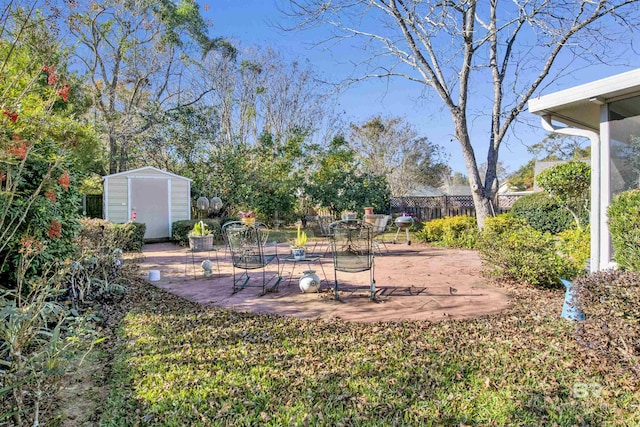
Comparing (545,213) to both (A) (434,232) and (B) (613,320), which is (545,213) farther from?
(B) (613,320)

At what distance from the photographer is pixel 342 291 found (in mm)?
5129

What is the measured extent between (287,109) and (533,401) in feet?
62.3

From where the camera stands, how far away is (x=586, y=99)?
3.87m

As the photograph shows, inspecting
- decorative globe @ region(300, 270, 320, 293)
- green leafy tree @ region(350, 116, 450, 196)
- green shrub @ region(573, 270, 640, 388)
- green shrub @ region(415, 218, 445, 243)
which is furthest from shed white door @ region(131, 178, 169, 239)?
green leafy tree @ region(350, 116, 450, 196)

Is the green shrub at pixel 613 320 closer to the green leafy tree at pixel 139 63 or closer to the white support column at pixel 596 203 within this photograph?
the white support column at pixel 596 203

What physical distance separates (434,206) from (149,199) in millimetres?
11363

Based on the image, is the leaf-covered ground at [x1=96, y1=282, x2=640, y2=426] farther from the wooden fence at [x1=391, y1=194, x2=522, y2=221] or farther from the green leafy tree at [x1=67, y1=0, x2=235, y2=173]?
the green leafy tree at [x1=67, y1=0, x2=235, y2=173]

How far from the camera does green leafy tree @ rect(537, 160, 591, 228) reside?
8422mm

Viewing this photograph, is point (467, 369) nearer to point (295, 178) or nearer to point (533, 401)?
point (533, 401)

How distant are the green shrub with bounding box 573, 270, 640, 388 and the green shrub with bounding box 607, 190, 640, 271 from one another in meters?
0.62

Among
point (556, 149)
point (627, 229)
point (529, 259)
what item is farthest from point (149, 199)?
point (556, 149)

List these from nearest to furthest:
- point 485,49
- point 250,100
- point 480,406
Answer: point 480,406 → point 485,49 → point 250,100

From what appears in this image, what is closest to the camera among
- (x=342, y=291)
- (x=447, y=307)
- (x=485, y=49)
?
(x=447, y=307)

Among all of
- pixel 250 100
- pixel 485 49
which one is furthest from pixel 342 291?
pixel 250 100
